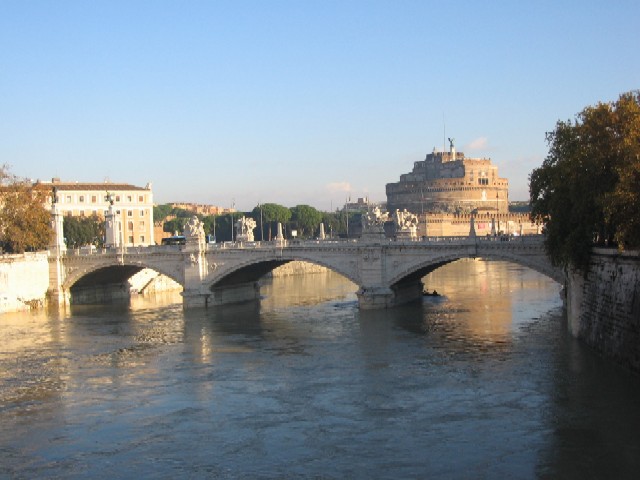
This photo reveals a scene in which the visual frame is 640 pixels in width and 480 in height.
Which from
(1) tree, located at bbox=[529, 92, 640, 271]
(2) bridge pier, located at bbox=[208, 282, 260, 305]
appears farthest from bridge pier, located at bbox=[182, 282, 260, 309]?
(1) tree, located at bbox=[529, 92, 640, 271]

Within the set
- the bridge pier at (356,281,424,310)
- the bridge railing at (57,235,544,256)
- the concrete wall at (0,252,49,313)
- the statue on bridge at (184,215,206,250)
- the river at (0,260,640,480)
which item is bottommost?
→ the river at (0,260,640,480)

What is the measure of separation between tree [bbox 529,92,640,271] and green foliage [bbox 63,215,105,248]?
52934 mm

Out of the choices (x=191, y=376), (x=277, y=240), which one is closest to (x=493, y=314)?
(x=277, y=240)

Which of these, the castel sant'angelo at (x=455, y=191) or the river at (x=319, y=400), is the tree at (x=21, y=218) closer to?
the river at (x=319, y=400)

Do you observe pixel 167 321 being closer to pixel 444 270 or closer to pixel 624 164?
pixel 624 164

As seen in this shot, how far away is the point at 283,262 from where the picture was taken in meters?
61.5

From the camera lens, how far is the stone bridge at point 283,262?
5119cm

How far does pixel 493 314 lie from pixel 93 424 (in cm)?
2974

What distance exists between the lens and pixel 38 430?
27812 mm

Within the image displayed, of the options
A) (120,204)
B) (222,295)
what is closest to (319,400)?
A: (222,295)

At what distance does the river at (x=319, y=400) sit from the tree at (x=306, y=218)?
72.5 meters

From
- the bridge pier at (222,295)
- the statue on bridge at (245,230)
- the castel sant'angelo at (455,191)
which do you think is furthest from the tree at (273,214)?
the bridge pier at (222,295)

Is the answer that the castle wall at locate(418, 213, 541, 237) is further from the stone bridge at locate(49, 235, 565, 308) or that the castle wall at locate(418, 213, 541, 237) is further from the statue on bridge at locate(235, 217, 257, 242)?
the stone bridge at locate(49, 235, 565, 308)

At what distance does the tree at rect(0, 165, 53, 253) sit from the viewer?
214 feet
